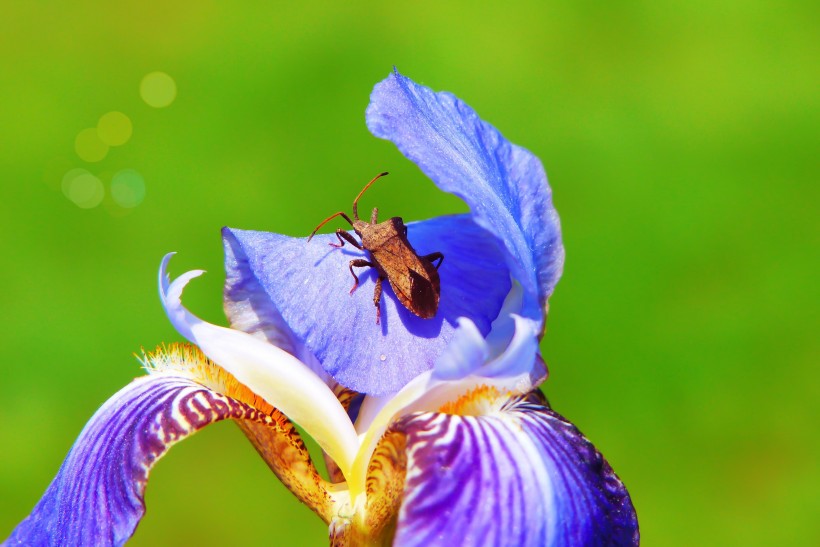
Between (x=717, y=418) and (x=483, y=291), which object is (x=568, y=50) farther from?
(x=483, y=291)

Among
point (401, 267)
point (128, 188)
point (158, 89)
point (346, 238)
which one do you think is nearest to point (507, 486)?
point (401, 267)

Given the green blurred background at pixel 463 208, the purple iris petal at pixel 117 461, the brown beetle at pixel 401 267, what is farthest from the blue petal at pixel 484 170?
the green blurred background at pixel 463 208

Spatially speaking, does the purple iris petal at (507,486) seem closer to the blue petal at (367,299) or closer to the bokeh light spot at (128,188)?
the blue petal at (367,299)

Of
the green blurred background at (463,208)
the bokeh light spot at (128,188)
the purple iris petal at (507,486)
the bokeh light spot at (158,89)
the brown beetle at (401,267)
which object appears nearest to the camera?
the purple iris petal at (507,486)

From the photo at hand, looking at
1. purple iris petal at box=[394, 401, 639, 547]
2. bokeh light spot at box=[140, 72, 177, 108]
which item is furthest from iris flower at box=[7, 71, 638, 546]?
bokeh light spot at box=[140, 72, 177, 108]

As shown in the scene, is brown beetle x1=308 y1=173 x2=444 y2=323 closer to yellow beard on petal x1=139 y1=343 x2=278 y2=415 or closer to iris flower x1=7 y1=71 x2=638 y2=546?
iris flower x1=7 y1=71 x2=638 y2=546

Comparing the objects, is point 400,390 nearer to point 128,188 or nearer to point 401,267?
point 401,267
